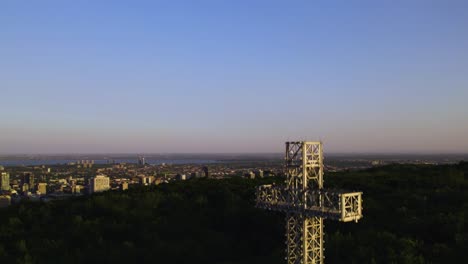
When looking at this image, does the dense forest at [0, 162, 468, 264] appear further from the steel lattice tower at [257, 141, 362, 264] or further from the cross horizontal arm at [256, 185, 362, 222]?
the cross horizontal arm at [256, 185, 362, 222]

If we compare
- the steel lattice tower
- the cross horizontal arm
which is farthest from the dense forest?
the cross horizontal arm

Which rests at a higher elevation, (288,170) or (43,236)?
(288,170)

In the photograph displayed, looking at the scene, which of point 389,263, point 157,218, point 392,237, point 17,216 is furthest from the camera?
point 17,216

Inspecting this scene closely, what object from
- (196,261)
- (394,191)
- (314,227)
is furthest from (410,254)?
(394,191)

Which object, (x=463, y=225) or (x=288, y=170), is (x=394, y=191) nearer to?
(x=463, y=225)

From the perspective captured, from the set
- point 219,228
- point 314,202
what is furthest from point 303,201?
point 219,228

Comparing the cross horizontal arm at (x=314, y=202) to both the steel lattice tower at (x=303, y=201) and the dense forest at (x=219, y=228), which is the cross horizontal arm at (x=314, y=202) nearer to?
the steel lattice tower at (x=303, y=201)

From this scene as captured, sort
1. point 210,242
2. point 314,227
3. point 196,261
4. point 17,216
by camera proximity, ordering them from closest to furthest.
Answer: point 314,227 → point 196,261 → point 210,242 → point 17,216
